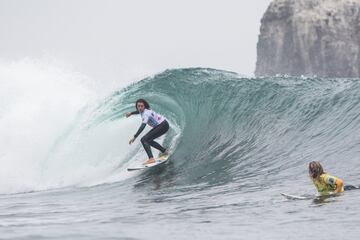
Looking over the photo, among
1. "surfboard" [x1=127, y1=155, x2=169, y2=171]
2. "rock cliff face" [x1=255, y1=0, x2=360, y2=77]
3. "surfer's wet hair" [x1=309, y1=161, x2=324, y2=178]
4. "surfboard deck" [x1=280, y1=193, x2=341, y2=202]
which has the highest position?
"rock cliff face" [x1=255, y1=0, x2=360, y2=77]

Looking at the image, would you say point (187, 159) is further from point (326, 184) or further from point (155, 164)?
point (326, 184)

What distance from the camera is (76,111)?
21156mm

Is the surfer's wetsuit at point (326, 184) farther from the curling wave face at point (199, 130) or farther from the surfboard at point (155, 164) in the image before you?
the surfboard at point (155, 164)

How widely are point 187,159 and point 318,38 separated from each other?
60.7 m

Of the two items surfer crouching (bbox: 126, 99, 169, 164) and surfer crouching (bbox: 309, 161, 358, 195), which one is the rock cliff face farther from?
surfer crouching (bbox: 309, 161, 358, 195)

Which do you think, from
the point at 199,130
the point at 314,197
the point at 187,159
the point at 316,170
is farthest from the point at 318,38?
the point at 314,197

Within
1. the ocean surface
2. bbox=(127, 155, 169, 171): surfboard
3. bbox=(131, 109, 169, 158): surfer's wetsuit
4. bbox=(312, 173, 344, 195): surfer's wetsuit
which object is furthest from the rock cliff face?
bbox=(312, 173, 344, 195): surfer's wetsuit

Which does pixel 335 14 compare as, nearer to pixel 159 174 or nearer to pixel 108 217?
pixel 159 174

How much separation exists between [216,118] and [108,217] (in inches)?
394

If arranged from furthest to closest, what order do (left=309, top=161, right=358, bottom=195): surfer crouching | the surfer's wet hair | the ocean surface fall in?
the surfer's wet hair, (left=309, top=161, right=358, bottom=195): surfer crouching, the ocean surface

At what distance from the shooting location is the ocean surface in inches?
316

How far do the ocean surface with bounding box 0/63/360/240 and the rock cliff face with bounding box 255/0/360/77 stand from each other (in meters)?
53.8

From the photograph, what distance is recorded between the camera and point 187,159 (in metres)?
16.6

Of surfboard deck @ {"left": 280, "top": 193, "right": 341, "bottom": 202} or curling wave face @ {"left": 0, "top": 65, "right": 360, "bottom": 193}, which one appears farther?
curling wave face @ {"left": 0, "top": 65, "right": 360, "bottom": 193}
